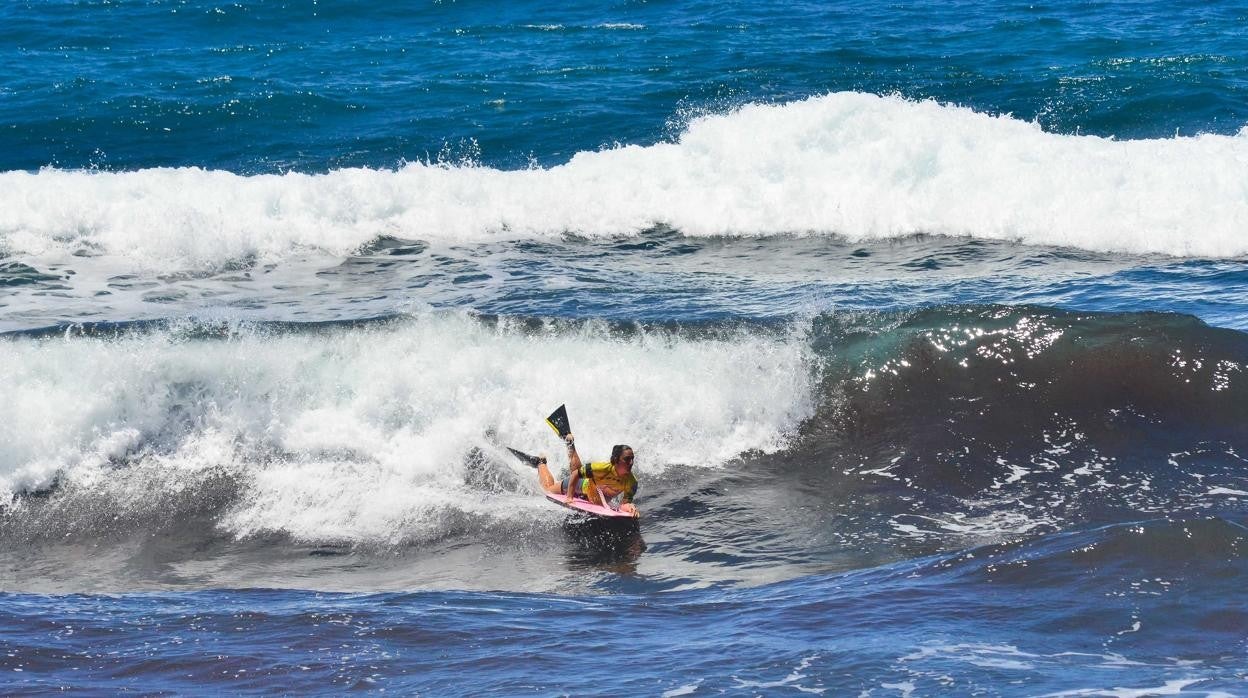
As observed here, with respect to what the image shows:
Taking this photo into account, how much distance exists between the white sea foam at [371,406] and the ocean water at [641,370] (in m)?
0.04

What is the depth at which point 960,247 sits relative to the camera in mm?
14312

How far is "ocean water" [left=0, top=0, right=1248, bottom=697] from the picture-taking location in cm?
636

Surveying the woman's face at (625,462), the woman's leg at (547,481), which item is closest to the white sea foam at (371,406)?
the woman's leg at (547,481)

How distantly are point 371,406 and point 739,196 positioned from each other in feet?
23.2

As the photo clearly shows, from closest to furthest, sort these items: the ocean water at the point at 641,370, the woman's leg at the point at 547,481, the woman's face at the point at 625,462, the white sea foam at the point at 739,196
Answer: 1. the ocean water at the point at 641,370
2. the woman's face at the point at 625,462
3. the woman's leg at the point at 547,481
4. the white sea foam at the point at 739,196

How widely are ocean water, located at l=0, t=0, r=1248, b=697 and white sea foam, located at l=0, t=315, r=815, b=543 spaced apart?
0.12 feet

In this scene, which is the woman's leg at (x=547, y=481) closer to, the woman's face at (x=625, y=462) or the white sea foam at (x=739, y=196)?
the woman's face at (x=625, y=462)

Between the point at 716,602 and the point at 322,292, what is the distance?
7478mm

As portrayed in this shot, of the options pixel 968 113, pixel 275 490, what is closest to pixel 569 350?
pixel 275 490

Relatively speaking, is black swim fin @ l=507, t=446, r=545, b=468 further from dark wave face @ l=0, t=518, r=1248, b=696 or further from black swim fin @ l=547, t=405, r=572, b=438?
dark wave face @ l=0, t=518, r=1248, b=696

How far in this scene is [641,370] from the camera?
10.4 metres

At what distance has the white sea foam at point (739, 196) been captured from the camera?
47.5ft

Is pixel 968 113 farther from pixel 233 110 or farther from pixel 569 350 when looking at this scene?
pixel 233 110

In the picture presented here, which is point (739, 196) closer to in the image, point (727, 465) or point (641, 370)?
point (641, 370)
